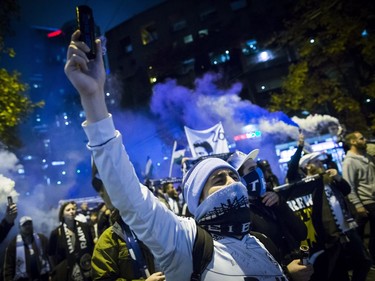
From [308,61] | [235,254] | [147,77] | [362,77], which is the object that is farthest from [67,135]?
[235,254]

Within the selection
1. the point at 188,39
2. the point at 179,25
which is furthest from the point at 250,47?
the point at 179,25

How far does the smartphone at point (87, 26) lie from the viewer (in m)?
1.56

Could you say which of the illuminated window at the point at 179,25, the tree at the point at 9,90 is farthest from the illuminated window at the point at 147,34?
the tree at the point at 9,90

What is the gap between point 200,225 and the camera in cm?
218

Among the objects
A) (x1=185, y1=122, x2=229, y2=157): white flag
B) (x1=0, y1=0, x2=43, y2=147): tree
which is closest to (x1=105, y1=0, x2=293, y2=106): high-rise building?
(x1=185, y1=122, x2=229, y2=157): white flag

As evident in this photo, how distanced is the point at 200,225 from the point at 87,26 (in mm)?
1461

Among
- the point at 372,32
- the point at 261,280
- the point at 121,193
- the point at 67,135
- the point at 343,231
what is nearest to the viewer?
the point at 121,193

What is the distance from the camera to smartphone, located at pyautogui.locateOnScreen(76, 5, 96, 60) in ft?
5.12

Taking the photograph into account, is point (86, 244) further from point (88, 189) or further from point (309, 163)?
point (88, 189)

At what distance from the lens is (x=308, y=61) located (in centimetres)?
1648

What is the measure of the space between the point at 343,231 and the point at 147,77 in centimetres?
3367

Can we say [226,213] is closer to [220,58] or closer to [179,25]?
[220,58]

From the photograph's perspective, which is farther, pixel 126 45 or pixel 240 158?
pixel 126 45

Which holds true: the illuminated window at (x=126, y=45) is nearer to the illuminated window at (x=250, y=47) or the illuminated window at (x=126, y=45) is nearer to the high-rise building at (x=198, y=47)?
the high-rise building at (x=198, y=47)
